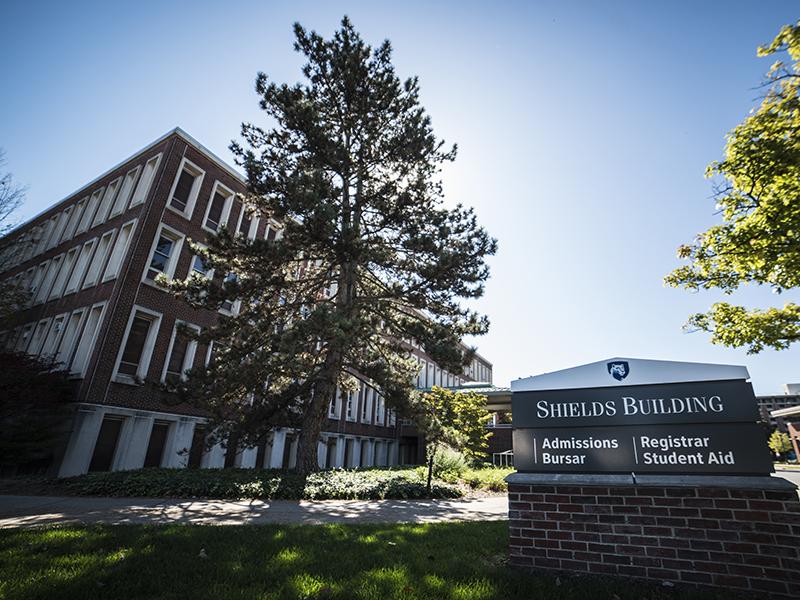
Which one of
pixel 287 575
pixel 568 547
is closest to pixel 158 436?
pixel 287 575

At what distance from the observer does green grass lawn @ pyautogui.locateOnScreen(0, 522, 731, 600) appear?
3.12 m

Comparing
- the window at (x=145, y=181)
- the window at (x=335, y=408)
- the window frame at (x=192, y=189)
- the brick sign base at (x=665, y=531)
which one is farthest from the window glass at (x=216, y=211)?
the brick sign base at (x=665, y=531)

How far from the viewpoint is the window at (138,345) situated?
50.2 feet

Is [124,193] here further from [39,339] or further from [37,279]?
[39,339]

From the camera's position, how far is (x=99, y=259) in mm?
18125

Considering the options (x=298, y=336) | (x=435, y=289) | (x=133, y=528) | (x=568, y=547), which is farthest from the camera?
(x=435, y=289)

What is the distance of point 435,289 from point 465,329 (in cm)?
161

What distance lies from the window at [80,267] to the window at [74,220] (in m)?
2.41

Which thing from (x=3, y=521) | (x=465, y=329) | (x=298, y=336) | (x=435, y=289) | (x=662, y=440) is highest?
(x=435, y=289)

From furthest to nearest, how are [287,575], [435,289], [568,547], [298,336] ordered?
[435,289] < [298,336] < [568,547] < [287,575]

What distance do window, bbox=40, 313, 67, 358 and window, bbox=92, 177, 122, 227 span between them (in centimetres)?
488

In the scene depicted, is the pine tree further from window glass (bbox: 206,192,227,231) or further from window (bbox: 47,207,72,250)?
window (bbox: 47,207,72,250)

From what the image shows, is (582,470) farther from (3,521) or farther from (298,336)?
(3,521)

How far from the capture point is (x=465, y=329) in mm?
12547
